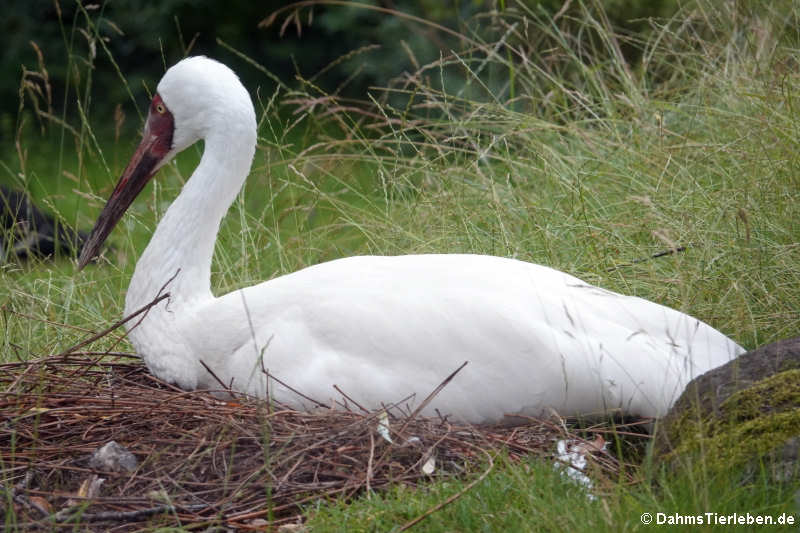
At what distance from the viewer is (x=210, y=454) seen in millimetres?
3322

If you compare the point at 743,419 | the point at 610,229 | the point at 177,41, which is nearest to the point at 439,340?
the point at 743,419

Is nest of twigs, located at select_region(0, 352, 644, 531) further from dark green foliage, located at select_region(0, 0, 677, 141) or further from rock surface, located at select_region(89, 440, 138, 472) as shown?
dark green foliage, located at select_region(0, 0, 677, 141)

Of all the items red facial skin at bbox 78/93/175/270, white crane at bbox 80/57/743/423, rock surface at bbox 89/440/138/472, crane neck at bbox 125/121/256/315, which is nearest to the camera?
rock surface at bbox 89/440/138/472

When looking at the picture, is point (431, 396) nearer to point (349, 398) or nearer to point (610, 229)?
point (349, 398)

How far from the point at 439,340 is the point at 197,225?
123 centimetres

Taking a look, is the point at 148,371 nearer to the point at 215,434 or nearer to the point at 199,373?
the point at 199,373

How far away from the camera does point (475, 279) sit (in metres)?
3.74

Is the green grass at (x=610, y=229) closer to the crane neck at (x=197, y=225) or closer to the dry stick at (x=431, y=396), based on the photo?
the dry stick at (x=431, y=396)

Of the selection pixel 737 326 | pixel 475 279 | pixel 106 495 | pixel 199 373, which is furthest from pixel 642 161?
pixel 106 495

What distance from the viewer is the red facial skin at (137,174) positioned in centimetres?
442

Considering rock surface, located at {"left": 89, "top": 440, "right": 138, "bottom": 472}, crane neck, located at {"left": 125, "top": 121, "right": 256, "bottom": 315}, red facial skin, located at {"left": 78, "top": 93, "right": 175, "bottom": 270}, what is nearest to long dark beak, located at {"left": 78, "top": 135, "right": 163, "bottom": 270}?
red facial skin, located at {"left": 78, "top": 93, "right": 175, "bottom": 270}

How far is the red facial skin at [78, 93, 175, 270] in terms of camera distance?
4.42m

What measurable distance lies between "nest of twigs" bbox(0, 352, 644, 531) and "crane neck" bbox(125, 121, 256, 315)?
55cm

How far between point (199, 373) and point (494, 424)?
1.12 m
